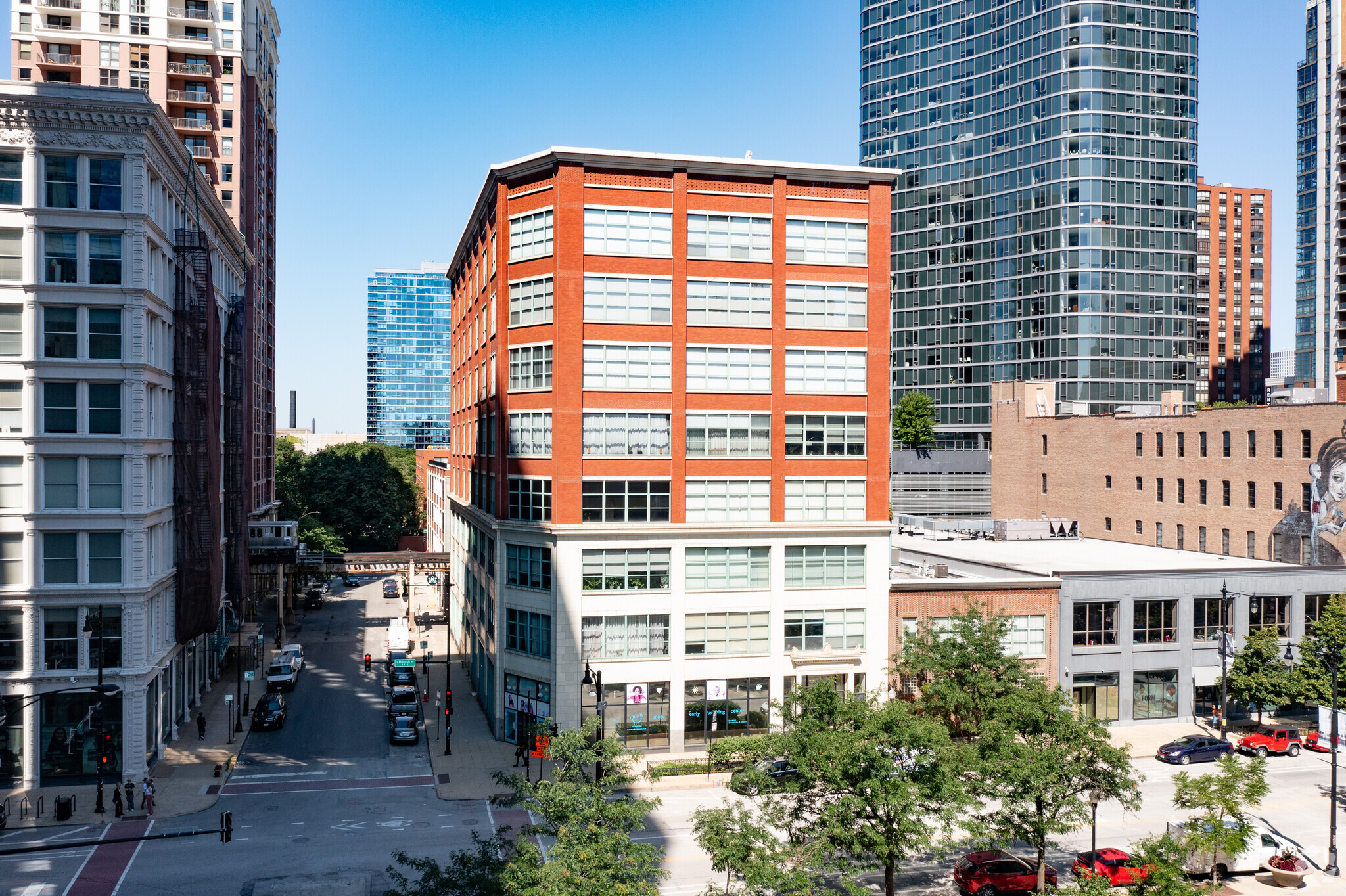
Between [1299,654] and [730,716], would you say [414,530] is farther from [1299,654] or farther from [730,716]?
[1299,654]

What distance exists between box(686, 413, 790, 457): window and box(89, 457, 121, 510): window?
26.1 metres

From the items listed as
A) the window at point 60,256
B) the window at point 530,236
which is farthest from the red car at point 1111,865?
the window at point 60,256

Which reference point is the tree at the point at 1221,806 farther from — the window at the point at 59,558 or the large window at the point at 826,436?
the window at the point at 59,558

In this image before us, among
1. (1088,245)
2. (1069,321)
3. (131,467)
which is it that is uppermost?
(1088,245)

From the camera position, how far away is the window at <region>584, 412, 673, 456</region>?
47469 millimetres

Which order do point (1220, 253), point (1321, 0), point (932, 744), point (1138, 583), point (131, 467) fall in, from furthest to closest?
point (1220, 253), point (1321, 0), point (1138, 583), point (131, 467), point (932, 744)

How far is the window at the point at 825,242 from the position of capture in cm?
4953

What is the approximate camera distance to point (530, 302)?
48.8 meters

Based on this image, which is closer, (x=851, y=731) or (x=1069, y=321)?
(x=851, y=731)

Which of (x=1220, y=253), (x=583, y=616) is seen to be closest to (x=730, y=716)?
(x=583, y=616)

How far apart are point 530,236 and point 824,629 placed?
24.9 metres

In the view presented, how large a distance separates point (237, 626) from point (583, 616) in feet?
117

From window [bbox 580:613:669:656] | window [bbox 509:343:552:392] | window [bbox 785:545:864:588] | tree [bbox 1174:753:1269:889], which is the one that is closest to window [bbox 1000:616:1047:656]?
window [bbox 785:545:864:588]

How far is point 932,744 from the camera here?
28.5 metres
